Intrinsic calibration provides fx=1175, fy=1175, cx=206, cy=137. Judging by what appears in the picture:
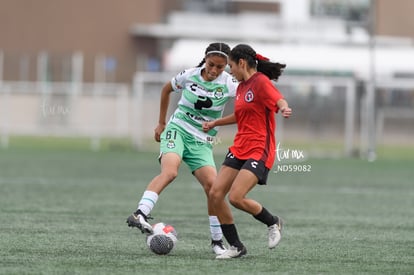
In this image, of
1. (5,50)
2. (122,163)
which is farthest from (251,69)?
(5,50)

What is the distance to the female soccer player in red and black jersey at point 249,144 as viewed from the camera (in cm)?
952

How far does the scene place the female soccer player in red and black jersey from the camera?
9.52 metres

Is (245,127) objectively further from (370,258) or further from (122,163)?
(122,163)

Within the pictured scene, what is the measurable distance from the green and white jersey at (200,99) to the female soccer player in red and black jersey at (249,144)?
24.4 inches

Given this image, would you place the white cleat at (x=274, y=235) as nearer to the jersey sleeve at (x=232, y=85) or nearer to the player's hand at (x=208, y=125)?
the player's hand at (x=208, y=125)

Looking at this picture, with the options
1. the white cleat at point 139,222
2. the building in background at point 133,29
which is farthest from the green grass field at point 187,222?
the building in background at point 133,29

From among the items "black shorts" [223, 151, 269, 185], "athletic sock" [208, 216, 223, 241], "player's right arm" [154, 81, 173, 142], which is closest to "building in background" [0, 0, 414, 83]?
"player's right arm" [154, 81, 173, 142]

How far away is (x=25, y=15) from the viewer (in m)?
44.1

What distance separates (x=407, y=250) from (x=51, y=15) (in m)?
35.1

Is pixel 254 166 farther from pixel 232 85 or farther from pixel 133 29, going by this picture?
pixel 133 29

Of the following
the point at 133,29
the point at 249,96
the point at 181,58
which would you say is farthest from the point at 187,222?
the point at 133,29

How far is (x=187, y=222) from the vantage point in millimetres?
13062

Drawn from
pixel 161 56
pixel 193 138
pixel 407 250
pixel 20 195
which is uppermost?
pixel 193 138

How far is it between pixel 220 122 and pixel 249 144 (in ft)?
1.51
